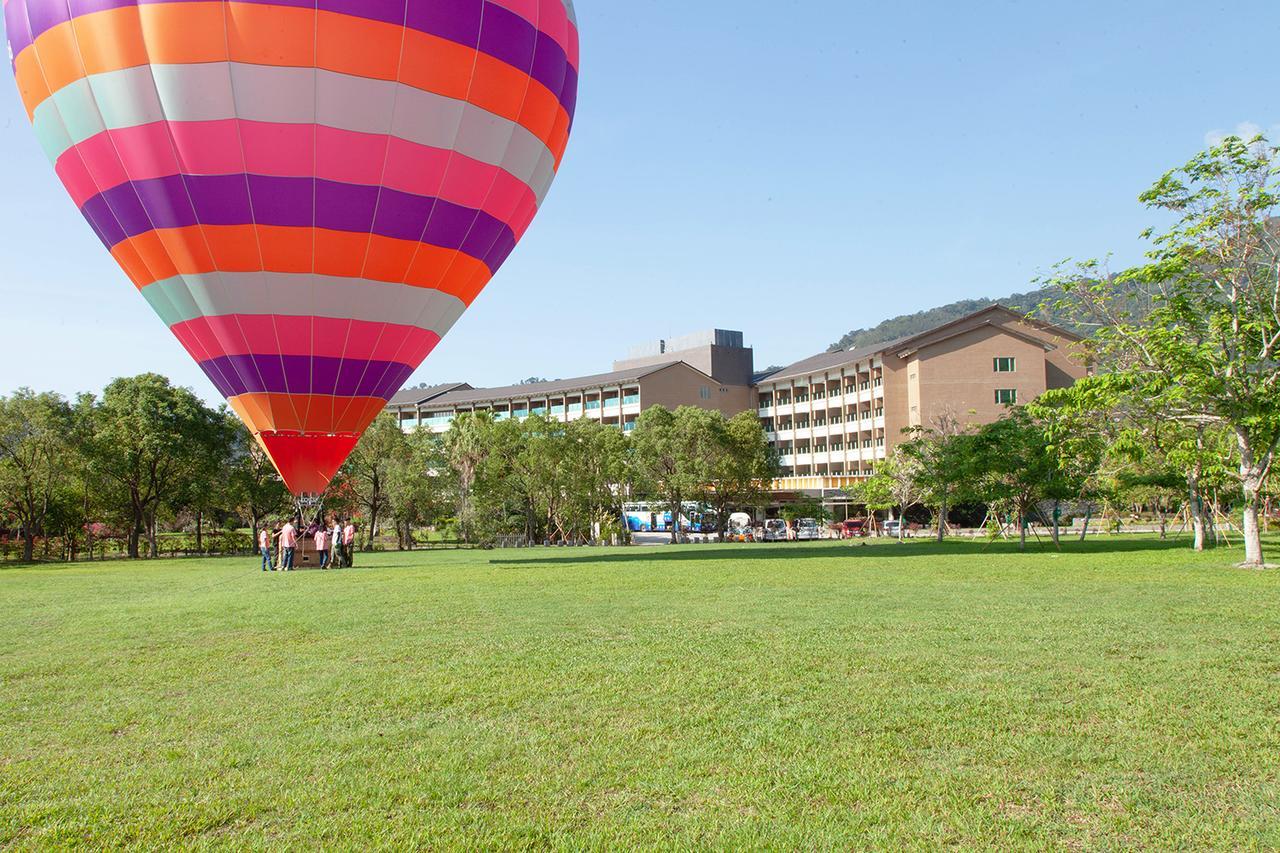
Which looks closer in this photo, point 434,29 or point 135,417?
point 434,29

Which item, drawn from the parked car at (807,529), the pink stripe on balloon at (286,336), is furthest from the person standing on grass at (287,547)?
the parked car at (807,529)

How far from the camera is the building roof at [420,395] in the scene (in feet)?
314

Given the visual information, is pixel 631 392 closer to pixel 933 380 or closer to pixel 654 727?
pixel 933 380

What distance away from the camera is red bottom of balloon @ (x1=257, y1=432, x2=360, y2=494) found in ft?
72.7

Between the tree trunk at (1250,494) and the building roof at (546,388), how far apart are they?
61118 millimetres

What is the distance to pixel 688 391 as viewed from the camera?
8456cm

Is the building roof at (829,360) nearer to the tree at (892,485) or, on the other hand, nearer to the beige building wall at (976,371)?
the beige building wall at (976,371)

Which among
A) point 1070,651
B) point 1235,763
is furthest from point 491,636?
point 1235,763

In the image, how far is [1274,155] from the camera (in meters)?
21.1

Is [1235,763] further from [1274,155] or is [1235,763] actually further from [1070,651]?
[1274,155]

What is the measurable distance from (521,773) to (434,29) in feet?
53.7

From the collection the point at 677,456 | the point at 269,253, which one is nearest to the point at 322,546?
the point at 269,253

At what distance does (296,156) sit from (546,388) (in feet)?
232

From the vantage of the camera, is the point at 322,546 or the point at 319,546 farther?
the point at 322,546
